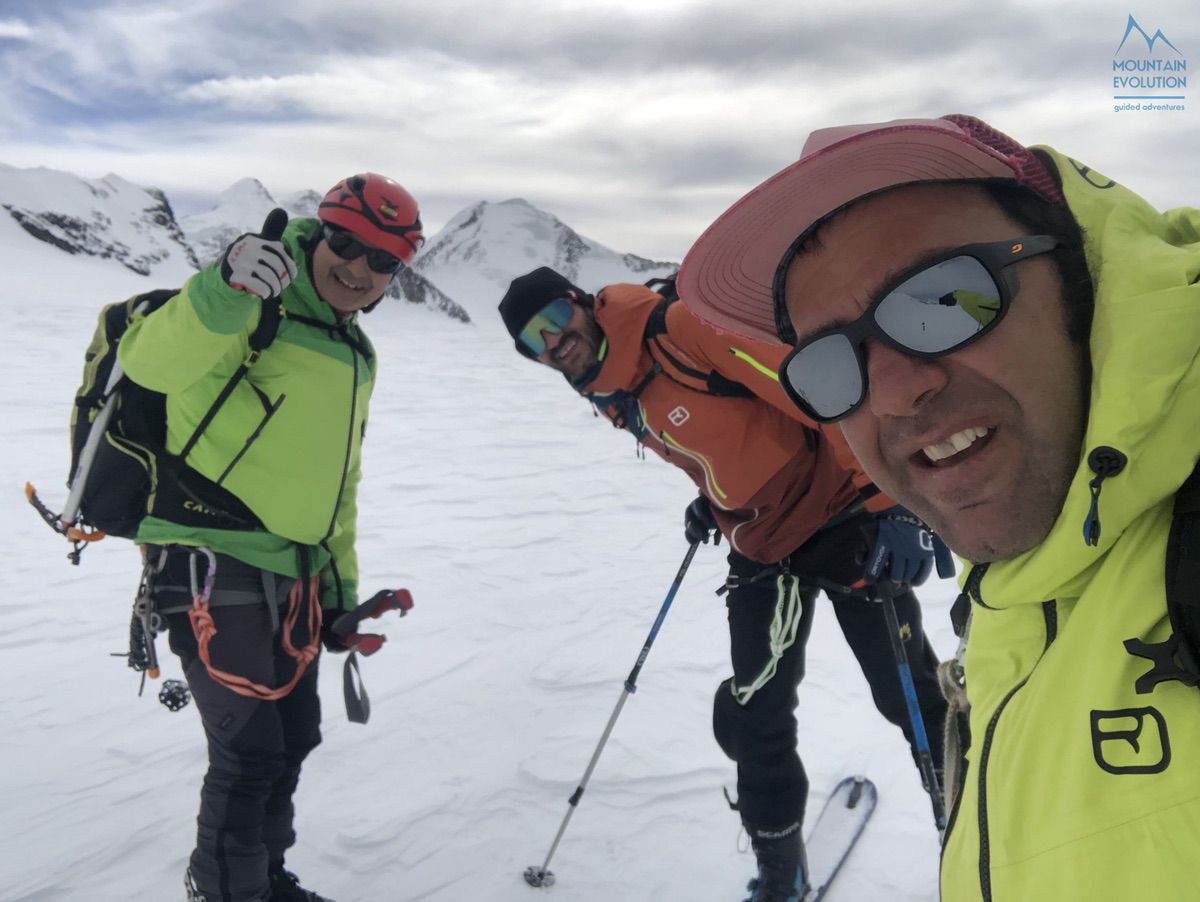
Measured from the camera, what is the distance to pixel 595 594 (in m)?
5.96

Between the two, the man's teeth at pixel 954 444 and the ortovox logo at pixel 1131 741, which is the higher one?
the man's teeth at pixel 954 444

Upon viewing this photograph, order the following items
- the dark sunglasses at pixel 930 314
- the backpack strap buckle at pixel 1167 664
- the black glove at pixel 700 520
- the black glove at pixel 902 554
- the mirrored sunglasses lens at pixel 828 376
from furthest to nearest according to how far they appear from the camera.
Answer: the black glove at pixel 700 520 < the black glove at pixel 902 554 < the mirrored sunglasses lens at pixel 828 376 < the dark sunglasses at pixel 930 314 < the backpack strap buckle at pixel 1167 664

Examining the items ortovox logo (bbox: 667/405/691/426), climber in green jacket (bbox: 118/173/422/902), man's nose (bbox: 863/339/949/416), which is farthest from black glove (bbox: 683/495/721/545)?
man's nose (bbox: 863/339/949/416)

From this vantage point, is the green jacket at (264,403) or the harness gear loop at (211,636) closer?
the green jacket at (264,403)

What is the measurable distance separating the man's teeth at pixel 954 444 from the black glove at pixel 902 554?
1568 mm

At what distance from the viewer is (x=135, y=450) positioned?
8.33 ft

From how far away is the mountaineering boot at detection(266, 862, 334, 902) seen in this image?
281 centimetres

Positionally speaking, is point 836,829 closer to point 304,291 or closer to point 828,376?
point 828,376

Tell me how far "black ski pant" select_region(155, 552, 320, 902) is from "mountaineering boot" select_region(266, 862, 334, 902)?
0.98ft

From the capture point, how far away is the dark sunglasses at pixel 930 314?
1095 mm

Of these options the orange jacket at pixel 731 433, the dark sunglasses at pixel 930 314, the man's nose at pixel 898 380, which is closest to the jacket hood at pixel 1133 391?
the dark sunglasses at pixel 930 314

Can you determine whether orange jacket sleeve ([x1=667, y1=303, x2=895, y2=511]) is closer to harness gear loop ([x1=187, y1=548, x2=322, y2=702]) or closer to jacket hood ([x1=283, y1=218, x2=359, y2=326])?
jacket hood ([x1=283, y1=218, x2=359, y2=326])

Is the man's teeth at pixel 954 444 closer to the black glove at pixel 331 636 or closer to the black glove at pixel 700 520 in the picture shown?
the black glove at pixel 700 520

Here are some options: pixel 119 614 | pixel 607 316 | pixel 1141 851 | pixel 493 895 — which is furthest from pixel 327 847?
pixel 1141 851
